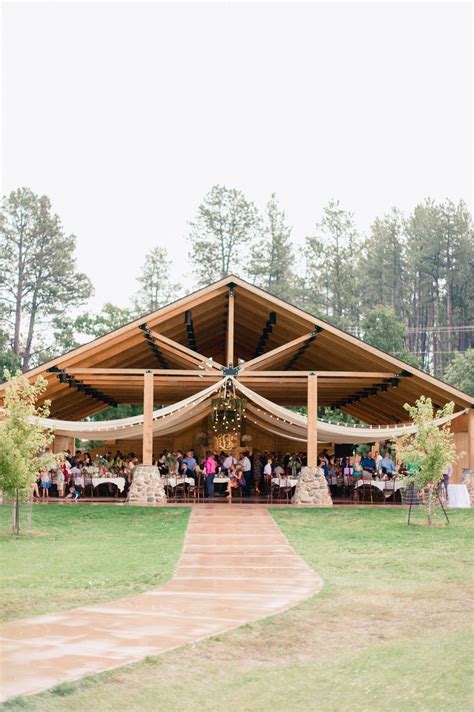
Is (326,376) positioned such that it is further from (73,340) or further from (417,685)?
(73,340)

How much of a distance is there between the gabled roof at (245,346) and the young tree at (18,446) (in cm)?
472

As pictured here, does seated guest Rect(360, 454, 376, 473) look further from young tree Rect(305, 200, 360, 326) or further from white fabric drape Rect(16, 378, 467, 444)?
young tree Rect(305, 200, 360, 326)

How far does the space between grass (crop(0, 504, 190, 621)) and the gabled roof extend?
11.9 ft

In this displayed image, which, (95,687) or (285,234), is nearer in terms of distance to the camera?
(95,687)

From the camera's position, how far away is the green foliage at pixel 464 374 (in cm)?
3538

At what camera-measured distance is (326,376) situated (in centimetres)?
1898

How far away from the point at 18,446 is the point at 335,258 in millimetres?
31402

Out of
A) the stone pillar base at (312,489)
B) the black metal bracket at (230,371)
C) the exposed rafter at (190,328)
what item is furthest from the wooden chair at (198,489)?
the exposed rafter at (190,328)

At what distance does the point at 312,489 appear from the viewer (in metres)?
17.8

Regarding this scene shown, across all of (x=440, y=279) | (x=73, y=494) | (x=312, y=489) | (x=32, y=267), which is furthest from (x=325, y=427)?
(x=440, y=279)

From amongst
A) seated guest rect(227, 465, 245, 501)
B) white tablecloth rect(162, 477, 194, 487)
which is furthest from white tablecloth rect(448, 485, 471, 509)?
white tablecloth rect(162, 477, 194, 487)

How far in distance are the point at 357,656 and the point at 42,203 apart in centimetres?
3580

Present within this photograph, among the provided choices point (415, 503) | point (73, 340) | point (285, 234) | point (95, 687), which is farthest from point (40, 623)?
point (285, 234)

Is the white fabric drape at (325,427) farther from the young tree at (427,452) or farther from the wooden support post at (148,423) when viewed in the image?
the young tree at (427,452)
